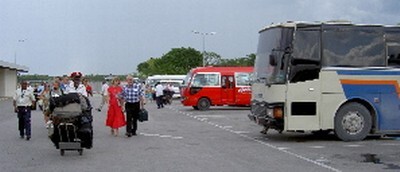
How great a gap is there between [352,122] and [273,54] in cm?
278

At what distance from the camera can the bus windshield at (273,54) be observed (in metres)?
16.6

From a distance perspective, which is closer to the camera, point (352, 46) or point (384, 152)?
point (384, 152)

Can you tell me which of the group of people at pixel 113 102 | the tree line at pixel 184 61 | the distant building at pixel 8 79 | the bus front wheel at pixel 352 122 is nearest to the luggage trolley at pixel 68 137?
the group of people at pixel 113 102

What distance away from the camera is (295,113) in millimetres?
16672

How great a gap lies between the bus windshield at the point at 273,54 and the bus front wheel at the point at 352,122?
1909 mm

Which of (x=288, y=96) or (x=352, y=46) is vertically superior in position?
(x=352, y=46)

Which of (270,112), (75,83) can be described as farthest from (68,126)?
(270,112)

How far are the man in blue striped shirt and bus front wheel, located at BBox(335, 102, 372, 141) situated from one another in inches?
231

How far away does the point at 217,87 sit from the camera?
34938mm

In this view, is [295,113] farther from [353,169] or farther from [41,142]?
[41,142]

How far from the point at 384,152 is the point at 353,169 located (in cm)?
310

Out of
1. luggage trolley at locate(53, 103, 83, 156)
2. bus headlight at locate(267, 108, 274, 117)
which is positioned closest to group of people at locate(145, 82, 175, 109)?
bus headlight at locate(267, 108, 274, 117)

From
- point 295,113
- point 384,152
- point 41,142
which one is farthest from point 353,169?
point 41,142

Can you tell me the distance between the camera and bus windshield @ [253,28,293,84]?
16.6 metres
